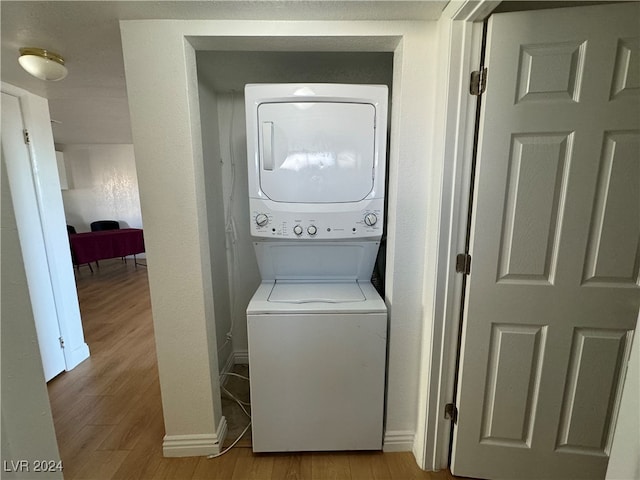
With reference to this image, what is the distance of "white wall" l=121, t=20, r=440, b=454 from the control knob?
0.26m

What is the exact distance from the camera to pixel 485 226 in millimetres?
1153

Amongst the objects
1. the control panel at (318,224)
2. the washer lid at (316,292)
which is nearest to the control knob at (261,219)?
the control panel at (318,224)

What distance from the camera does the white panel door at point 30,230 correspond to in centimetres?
178

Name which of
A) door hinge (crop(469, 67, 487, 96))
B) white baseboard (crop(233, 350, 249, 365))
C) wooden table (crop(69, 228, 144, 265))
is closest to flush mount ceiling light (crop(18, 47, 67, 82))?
door hinge (crop(469, 67, 487, 96))

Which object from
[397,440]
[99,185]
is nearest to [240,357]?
[397,440]

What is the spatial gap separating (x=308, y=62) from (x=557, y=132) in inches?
52.1

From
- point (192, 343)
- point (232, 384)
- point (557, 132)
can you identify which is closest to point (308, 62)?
point (557, 132)

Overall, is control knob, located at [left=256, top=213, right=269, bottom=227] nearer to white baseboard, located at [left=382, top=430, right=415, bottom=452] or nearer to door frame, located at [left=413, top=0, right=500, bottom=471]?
door frame, located at [left=413, top=0, right=500, bottom=471]

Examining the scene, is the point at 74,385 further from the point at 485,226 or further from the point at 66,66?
the point at 485,226

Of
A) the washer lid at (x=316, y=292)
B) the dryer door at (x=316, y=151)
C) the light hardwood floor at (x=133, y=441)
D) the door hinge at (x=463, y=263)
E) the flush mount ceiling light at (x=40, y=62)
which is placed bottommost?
the light hardwood floor at (x=133, y=441)

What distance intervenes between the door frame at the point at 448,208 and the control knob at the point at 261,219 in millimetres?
811

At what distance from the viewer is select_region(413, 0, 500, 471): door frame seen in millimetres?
1081

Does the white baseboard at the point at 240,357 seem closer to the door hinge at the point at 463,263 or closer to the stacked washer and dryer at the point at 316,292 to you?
the stacked washer and dryer at the point at 316,292

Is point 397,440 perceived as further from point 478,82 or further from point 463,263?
point 478,82
